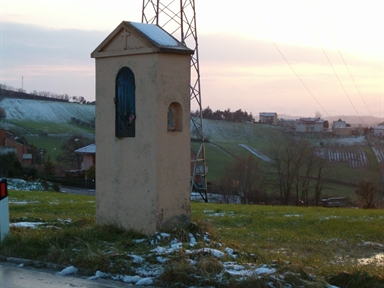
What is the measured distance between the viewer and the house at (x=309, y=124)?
80062mm

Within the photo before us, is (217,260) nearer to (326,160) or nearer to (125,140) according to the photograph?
(125,140)

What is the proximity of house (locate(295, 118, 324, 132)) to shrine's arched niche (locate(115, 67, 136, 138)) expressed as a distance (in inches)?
2735

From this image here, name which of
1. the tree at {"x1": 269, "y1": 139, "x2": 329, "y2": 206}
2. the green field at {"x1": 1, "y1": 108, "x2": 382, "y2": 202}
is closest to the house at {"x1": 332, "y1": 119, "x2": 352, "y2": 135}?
the green field at {"x1": 1, "y1": 108, "x2": 382, "y2": 202}

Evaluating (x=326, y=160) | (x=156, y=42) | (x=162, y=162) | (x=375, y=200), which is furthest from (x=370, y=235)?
(x=326, y=160)

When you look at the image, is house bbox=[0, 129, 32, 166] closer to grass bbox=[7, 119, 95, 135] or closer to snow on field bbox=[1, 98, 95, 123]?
grass bbox=[7, 119, 95, 135]

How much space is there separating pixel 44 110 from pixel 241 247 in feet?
346

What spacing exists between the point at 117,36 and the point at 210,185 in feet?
125

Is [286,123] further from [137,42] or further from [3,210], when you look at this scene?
[3,210]

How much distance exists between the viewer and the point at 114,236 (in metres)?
10.3

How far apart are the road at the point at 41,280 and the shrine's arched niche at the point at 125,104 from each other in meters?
3.12

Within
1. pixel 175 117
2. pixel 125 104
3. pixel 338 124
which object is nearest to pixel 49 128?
pixel 338 124

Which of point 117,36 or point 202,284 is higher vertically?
point 117,36

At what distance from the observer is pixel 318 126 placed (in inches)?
3169

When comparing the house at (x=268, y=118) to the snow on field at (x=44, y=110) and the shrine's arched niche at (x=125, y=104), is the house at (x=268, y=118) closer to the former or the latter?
the snow on field at (x=44, y=110)
